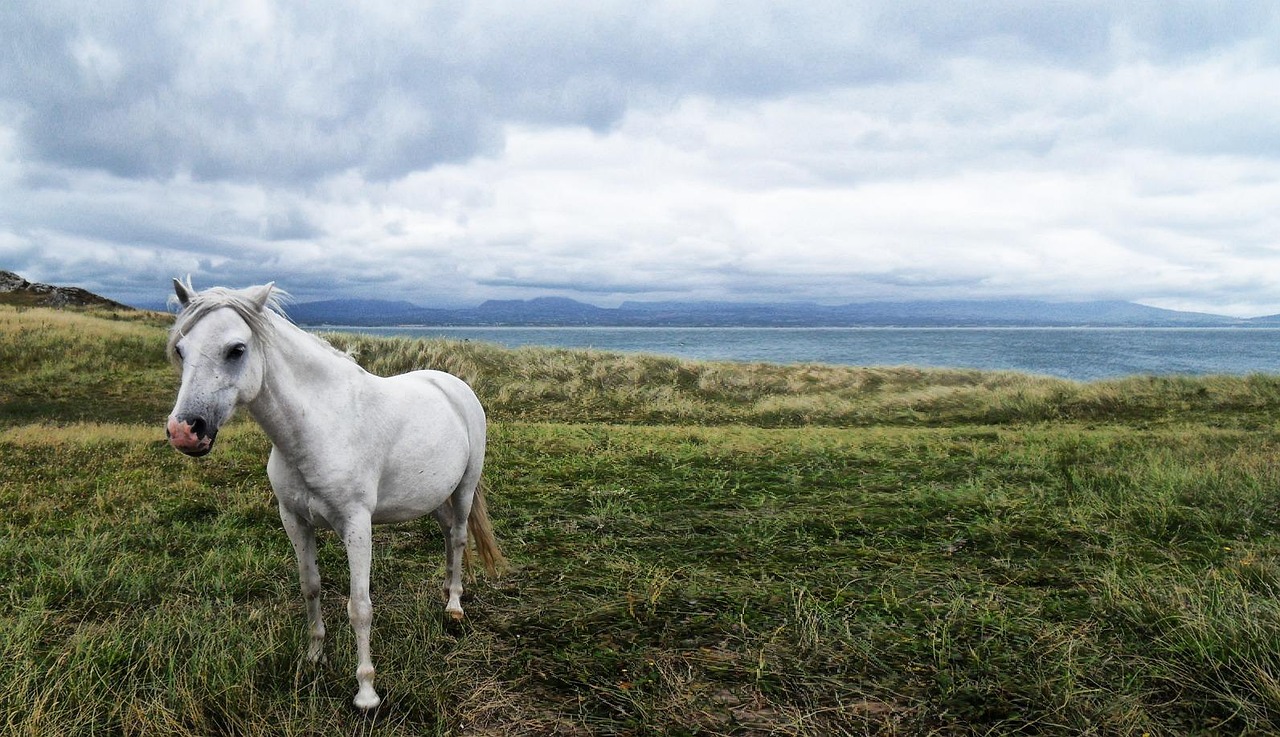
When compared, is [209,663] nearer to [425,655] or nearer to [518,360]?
[425,655]

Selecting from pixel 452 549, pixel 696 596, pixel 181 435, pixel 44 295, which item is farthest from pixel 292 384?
pixel 44 295

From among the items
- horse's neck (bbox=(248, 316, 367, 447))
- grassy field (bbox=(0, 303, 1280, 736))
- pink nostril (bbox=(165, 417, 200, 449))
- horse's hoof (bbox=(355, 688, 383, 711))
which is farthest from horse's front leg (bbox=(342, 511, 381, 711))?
pink nostril (bbox=(165, 417, 200, 449))

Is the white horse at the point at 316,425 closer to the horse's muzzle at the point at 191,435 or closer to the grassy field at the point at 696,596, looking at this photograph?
the horse's muzzle at the point at 191,435

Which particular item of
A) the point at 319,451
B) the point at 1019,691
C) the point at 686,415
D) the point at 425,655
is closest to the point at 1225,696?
the point at 1019,691

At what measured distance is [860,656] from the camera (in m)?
4.16

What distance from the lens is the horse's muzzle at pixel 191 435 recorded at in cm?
298

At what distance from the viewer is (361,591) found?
391cm

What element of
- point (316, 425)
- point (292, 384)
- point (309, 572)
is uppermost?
point (292, 384)

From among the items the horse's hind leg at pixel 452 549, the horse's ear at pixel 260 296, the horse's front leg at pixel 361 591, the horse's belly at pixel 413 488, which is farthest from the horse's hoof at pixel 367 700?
the horse's ear at pixel 260 296

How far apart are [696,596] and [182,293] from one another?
12.8 feet

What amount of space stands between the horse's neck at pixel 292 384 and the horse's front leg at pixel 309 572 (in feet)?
2.05

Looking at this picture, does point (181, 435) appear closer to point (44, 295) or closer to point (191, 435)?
point (191, 435)

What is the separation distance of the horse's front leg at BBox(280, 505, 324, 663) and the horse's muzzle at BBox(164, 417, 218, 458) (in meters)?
1.13

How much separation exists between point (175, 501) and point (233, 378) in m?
5.78
